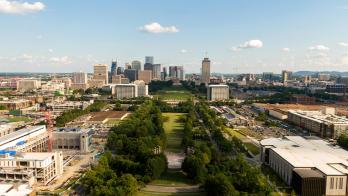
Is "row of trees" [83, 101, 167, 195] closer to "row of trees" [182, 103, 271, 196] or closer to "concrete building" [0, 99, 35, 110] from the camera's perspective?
"row of trees" [182, 103, 271, 196]

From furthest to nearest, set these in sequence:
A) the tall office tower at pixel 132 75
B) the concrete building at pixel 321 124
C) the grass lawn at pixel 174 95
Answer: the tall office tower at pixel 132 75, the grass lawn at pixel 174 95, the concrete building at pixel 321 124

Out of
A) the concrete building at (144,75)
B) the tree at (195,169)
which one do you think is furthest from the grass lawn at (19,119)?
the concrete building at (144,75)

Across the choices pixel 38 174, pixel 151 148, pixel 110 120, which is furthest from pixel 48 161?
pixel 110 120

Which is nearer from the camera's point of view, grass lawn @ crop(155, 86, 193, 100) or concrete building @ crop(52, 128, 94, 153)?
concrete building @ crop(52, 128, 94, 153)

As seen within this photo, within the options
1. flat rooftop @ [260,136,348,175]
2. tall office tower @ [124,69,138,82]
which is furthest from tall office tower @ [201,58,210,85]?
flat rooftop @ [260,136,348,175]

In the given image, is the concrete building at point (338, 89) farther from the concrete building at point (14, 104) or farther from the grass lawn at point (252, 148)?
the concrete building at point (14, 104)

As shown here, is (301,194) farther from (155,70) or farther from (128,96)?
(155,70)
